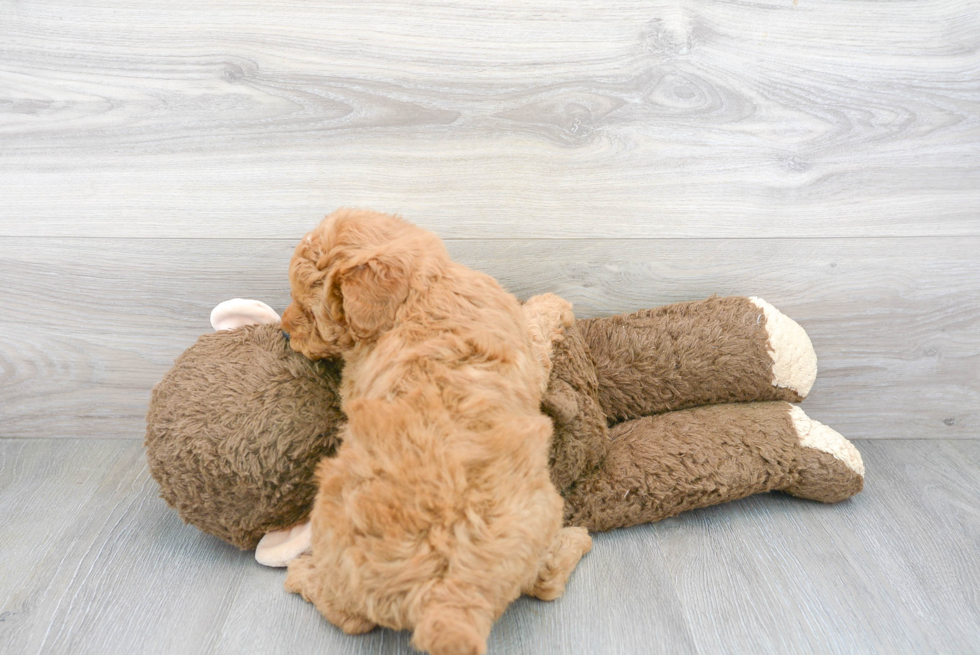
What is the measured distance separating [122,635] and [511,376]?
729 millimetres

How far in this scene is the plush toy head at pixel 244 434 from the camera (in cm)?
108

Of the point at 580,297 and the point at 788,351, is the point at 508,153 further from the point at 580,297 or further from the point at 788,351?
the point at 788,351

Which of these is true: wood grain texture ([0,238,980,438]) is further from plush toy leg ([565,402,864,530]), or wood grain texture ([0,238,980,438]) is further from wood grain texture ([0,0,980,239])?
plush toy leg ([565,402,864,530])

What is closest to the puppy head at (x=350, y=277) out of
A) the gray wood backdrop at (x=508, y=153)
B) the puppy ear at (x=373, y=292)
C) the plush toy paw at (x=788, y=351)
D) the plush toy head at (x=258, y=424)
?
the puppy ear at (x=373, y=292)

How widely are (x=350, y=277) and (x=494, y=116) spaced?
511mm

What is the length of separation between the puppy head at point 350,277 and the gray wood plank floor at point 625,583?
0.45 m

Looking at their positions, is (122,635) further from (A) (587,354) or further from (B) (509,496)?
(A) (587,354)

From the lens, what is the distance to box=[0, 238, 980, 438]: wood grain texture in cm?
136

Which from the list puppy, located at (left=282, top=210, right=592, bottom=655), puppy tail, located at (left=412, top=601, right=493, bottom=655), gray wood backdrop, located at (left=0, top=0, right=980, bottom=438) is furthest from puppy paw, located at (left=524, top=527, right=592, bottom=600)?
gray wood backdrop, located at (left=0, top=0, right=980, bottom=438)

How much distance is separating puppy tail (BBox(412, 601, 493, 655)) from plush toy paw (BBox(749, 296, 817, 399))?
818mm

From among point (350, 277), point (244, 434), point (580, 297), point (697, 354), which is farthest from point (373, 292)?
point (697, 354)

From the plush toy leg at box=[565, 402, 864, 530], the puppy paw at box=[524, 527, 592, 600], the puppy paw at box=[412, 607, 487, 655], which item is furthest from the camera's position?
the plush toy leg at box=[565, 402, 864, 530]

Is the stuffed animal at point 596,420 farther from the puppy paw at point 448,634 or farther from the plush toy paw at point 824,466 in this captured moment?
the puppy paw at point 448,634

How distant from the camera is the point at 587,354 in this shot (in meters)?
1.26
